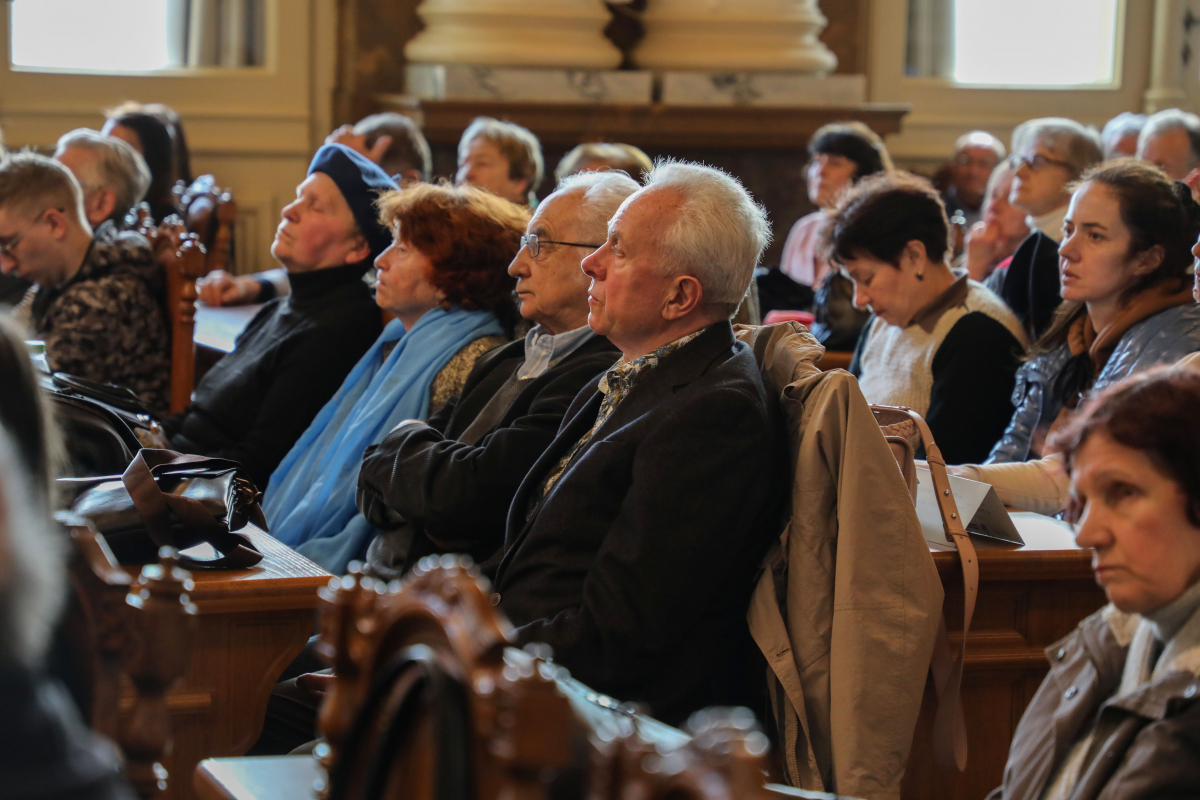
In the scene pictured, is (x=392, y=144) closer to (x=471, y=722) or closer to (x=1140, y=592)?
(x=1140, y=592)

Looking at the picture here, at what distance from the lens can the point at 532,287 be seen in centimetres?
256

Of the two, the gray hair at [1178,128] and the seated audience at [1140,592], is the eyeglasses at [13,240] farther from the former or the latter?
the gray hair at [1178,128]

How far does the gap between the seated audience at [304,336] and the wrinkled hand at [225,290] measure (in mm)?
1391

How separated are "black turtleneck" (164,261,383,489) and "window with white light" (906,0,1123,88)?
554 cm

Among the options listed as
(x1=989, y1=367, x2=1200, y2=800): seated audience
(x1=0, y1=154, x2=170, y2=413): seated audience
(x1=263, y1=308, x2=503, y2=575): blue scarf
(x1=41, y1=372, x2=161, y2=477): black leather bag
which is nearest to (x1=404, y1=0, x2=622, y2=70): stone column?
(x1=0, y1=154, x2=170, y2=413): seated audience

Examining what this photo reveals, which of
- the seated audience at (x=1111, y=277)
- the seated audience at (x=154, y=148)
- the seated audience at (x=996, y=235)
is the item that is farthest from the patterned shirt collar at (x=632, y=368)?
the seated audience at (x=154, y=148)

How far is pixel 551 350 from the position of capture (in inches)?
100

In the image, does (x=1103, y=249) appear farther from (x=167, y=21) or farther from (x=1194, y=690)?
(x=167, y=21)

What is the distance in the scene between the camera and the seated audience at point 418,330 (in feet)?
9.37

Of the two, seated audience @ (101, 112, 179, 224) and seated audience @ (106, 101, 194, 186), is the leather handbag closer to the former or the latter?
seated audience @ (101, 112, 179, 224)

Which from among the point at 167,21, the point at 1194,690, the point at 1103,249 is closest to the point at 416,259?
the point at 1103,249

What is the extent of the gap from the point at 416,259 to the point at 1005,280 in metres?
1.80

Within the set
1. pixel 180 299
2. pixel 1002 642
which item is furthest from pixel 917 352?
pixel 180 299

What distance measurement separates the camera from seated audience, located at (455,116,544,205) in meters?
5.09
